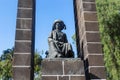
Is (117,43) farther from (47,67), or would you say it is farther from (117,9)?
(47,67)

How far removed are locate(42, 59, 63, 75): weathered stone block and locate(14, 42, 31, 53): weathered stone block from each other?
1.50 ft

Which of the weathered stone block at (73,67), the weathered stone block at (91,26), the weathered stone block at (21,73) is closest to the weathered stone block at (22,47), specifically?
the weathered stone block at (21,73)

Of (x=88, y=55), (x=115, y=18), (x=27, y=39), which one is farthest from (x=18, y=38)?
(x=115, y=18)

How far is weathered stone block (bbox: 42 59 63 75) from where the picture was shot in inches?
193

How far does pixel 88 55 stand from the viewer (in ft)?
17.0

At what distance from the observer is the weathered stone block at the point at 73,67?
4934mm

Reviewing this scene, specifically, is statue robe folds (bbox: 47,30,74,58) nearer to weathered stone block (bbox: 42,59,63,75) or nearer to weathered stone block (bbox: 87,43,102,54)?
weathered stone block (bbox: 42,59,63,75)

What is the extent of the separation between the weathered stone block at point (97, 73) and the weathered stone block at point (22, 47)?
4.38 ft

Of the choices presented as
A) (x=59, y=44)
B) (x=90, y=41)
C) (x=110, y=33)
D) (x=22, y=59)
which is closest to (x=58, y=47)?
(x=59, y=44)

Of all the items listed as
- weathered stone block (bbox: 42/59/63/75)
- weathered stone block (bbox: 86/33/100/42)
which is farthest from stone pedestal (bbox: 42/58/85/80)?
weathered stone block (bbox: 86/33/100/42)

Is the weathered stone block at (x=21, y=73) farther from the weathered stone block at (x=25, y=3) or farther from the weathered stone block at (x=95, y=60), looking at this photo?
the weathered stone block at (x=25, y=3)

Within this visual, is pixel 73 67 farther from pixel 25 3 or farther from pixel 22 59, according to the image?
pixel 25 3

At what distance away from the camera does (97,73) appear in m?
5.01

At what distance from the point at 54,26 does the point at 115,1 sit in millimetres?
12119
